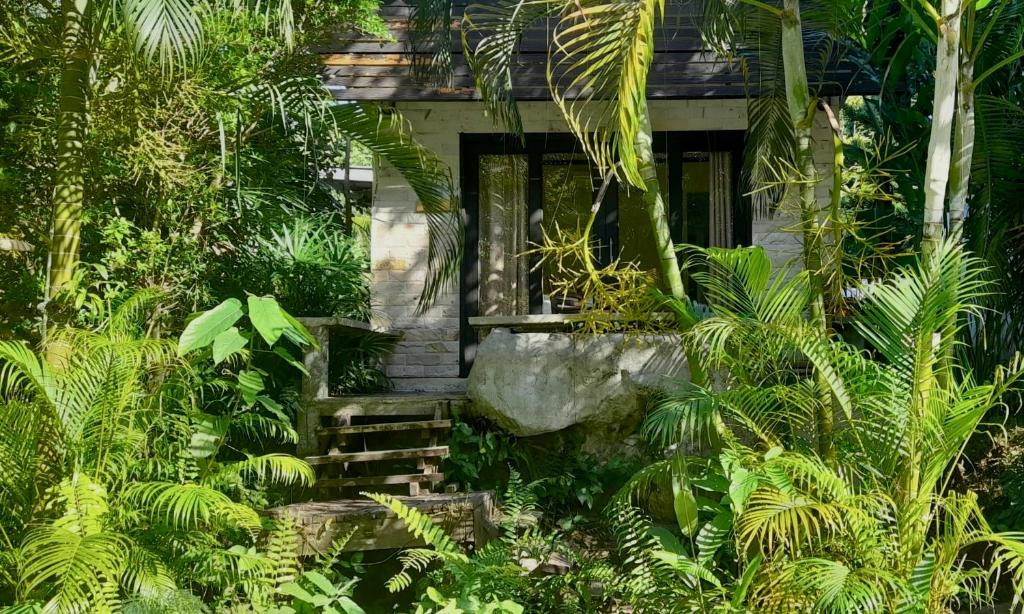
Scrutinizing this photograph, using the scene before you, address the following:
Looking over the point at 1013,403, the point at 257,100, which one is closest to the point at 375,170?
the point at 257,100

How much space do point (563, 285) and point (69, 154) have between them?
10.2ft

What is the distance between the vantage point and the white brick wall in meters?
8.63

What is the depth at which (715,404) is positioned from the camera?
4.62 meters

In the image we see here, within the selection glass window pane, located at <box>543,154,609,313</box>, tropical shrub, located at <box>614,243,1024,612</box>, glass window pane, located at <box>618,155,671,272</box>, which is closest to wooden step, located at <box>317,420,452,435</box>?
tropical shrub, located at <box>614,243,1024,612</box>

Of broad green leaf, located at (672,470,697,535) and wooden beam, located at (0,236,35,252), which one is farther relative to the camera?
wooden beam, located at (0,236,35,252)

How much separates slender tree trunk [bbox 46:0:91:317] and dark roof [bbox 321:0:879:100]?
2.75m

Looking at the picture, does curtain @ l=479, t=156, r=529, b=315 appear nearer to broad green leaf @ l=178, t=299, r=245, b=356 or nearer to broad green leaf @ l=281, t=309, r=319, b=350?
broad green leaf @ l=281, t=309, r=319, b=350

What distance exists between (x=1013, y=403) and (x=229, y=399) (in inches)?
236

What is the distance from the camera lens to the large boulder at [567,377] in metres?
6.96

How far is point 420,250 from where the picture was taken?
28.3 ft

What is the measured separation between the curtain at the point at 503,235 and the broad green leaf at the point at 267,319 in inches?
177

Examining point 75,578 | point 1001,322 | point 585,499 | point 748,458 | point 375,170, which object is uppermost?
point 375,170

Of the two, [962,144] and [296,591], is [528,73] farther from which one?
[296,591]

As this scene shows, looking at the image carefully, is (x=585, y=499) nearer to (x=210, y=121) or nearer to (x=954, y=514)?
(x=954, y=514)
